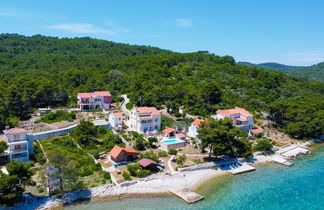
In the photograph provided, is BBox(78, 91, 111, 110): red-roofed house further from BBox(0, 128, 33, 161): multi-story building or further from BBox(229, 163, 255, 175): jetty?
BBox(229, 163, 255, 175): jetty

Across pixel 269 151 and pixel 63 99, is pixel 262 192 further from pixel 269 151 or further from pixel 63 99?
pixel 63 99

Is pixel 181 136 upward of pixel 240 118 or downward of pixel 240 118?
downward

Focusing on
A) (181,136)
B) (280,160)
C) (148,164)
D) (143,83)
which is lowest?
(280,160)

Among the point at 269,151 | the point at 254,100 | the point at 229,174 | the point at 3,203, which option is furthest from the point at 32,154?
the point at 254,100

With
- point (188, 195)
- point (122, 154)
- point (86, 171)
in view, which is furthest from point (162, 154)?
point (86, 171)

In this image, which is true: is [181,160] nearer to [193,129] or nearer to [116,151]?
[116,151]

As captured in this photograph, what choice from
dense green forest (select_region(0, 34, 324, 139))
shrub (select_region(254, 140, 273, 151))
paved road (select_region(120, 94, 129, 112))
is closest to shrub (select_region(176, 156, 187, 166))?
shrub (select_region(254, 140, 273, 151))

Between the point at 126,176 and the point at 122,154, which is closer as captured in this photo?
the point at 126,176
